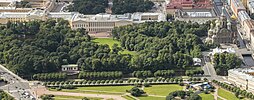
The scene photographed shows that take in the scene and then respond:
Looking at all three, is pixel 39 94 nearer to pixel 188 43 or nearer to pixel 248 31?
pixel 188 43

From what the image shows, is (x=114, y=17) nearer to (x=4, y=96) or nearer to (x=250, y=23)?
(x=250, y=23)

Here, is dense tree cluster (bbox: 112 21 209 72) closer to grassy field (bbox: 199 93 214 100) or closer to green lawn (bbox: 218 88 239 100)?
green lawn (bbox: 218 88 239 100)

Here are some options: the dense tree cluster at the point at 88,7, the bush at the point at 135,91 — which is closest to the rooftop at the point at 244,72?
the bush at the point at 135,91

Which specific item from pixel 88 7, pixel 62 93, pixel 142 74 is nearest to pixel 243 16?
pixel 88 7

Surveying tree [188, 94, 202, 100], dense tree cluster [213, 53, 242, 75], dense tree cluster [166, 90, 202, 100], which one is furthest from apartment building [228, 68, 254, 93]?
tree [188, 94, 202, 100]

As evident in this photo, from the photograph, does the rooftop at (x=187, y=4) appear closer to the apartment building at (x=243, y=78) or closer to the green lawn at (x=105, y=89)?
the apartment building at (x=243, y=78)
